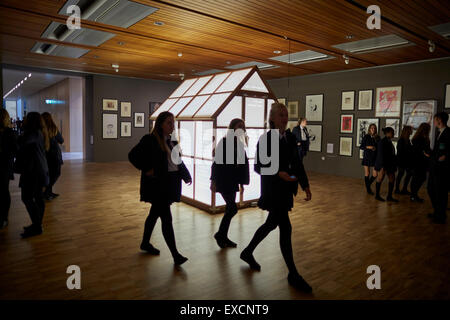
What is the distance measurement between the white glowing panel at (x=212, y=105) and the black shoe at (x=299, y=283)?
10.5 ft

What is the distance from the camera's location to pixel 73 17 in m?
5.67

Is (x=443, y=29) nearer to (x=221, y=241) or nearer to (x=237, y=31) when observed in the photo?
(x=237, y=31)

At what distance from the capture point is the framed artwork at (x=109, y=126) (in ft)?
41.5

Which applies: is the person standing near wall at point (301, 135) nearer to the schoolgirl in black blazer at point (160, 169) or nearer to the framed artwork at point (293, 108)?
the framed artwork at point (293, 108)

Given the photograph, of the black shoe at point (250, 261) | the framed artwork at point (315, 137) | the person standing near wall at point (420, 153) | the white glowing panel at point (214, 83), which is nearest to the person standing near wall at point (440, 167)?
the person standing near wall at point (420, 153)

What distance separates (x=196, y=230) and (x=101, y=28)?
444 cm

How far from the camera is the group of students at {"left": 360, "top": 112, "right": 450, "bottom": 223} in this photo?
494 centimetres

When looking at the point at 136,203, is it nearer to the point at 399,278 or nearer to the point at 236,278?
the point at 236,278

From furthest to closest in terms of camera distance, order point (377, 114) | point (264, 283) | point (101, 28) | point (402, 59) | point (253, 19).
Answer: point (377, 114) < point (402, 59) < point (101, 28) < point (253, 19) < point (264, 283)

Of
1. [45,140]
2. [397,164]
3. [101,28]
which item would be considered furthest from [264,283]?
[101,28]

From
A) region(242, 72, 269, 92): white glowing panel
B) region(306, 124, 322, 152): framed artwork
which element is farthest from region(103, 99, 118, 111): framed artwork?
region(242, 72, 269, 92): white glowing panel

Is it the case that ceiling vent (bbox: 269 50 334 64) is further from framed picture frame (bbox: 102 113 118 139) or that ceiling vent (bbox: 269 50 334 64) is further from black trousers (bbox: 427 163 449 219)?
framed picture frame (bbox: 102 113 118 139)

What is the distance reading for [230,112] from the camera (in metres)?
5.65

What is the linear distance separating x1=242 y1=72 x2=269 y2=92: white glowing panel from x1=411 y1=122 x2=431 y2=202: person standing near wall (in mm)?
3139
